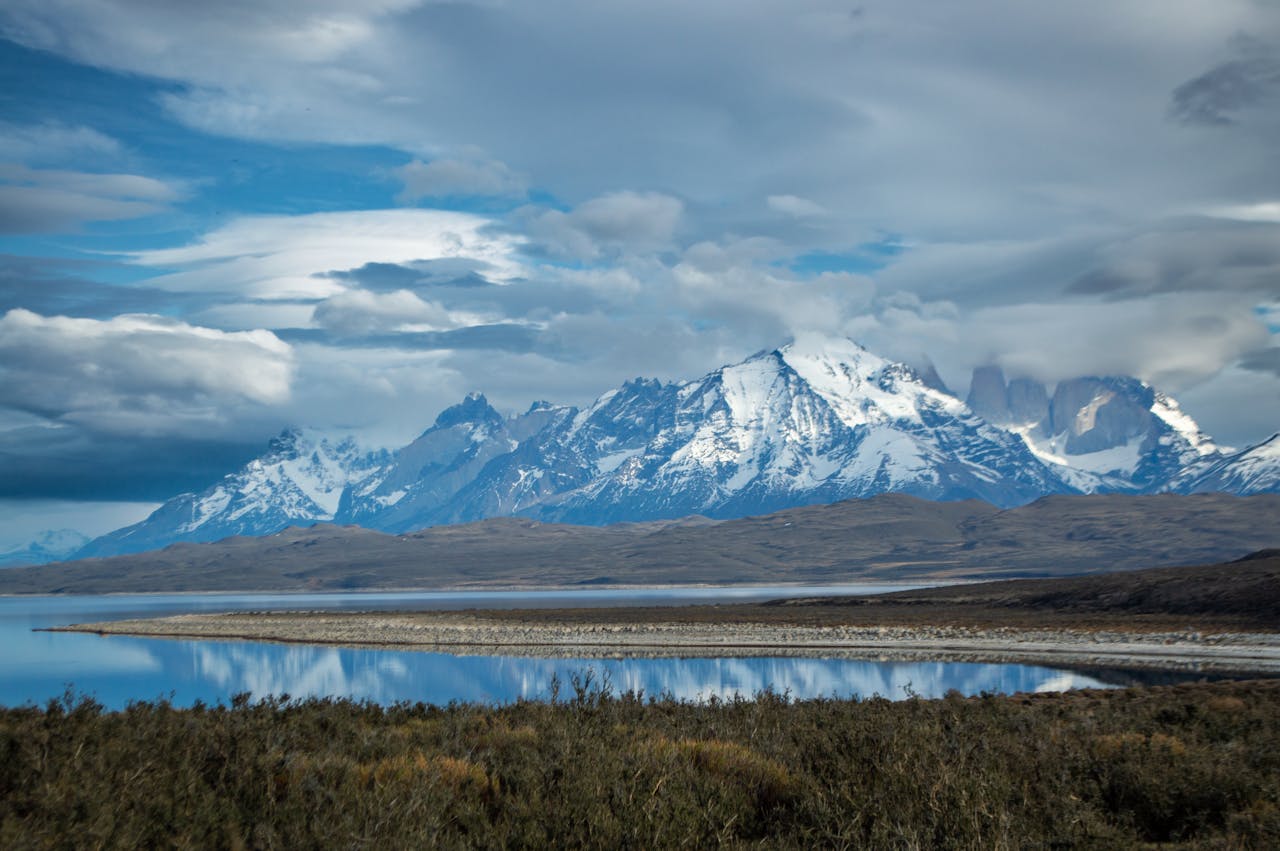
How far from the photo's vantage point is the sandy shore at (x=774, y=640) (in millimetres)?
41125

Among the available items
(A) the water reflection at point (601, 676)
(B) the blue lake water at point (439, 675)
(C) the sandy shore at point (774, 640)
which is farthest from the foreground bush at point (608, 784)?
(C) the sandy shore at point (774, 640)

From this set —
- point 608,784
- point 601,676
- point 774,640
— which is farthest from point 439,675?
point 608,784

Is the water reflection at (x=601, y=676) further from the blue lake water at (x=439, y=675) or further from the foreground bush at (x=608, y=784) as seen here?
the foreground bush at (x=608, y=784)

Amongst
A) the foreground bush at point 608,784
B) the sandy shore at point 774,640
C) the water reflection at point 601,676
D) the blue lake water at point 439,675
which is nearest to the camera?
the foreground bush at point 608,784

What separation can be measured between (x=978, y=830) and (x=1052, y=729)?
6431 millimetres

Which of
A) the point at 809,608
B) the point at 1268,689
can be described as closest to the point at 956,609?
the point at 809,608

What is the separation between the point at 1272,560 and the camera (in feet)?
246

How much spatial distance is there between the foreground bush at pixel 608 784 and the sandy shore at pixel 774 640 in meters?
26.8

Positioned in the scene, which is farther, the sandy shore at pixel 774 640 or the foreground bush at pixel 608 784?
the sandy shore at pixel 774 640

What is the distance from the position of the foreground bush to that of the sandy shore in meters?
26.8

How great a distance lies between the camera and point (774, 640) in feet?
187

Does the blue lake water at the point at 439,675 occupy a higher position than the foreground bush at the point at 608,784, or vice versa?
the foreground bush at the point at 608,784

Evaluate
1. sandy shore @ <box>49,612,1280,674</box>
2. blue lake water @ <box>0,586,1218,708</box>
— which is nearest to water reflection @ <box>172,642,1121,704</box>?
blue lake water @ <box>0,586,1218,708</box>

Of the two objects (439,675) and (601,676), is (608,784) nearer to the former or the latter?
(601,676)
